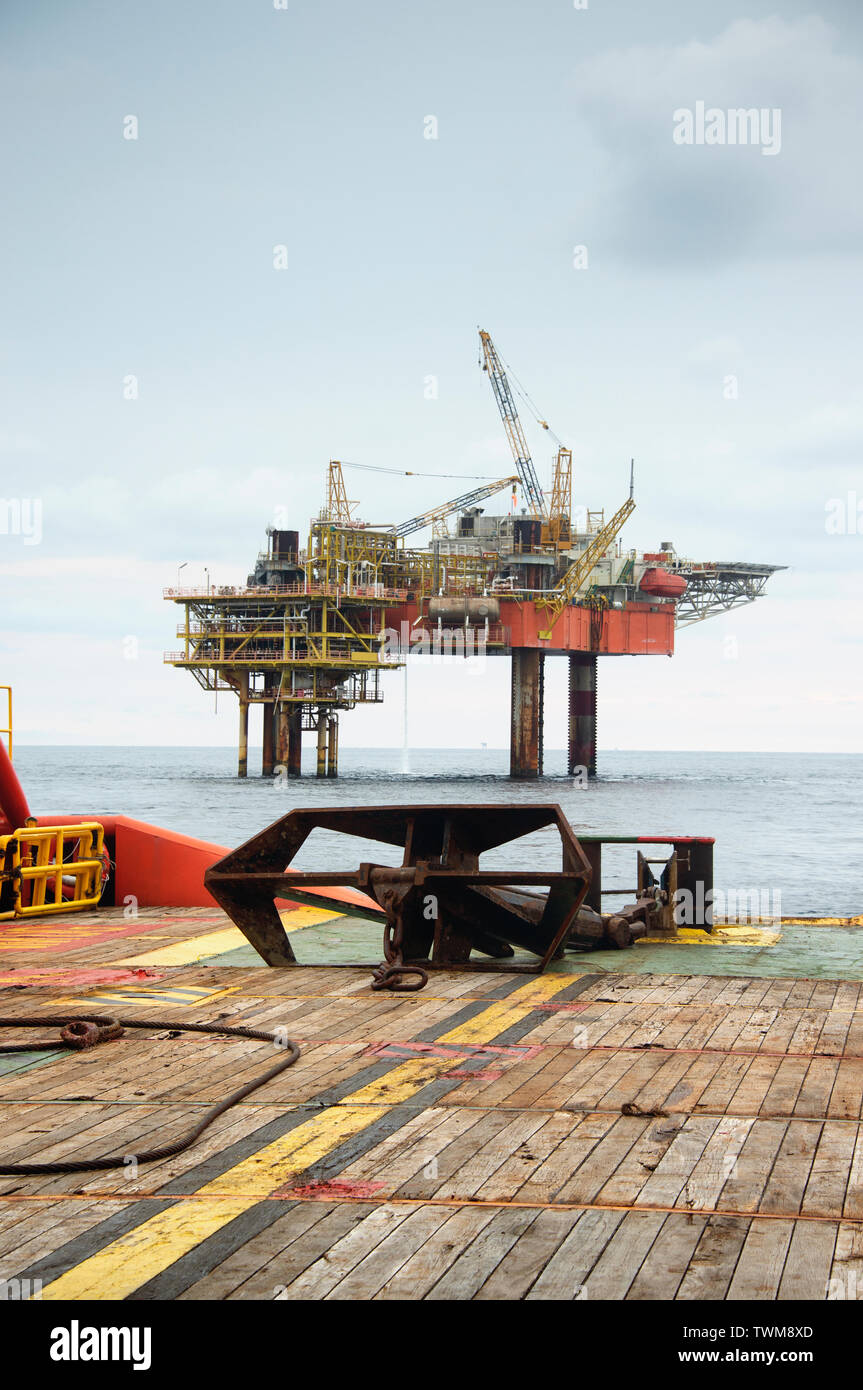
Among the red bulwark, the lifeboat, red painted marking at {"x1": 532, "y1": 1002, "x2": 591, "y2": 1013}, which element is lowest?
red painted marking at {"x1": 532, "y1": 1002, "x2": 591, "y2": 1013}

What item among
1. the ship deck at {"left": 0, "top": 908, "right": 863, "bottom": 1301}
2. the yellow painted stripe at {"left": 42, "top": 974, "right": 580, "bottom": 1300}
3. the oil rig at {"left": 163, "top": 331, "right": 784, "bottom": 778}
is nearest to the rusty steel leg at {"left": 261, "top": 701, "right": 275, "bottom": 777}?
the oil rig at {"left": 163, "top": 331, "right": 784, "bottom": 778}

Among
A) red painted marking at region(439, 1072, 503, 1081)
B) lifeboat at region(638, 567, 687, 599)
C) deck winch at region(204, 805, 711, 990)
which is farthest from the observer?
lifeboat at region(638, 567, 687, 599)

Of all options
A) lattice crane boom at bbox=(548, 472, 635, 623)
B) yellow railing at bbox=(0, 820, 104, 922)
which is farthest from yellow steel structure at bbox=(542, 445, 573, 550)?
yellow railing at bbox=(0, 820, 104, 922)

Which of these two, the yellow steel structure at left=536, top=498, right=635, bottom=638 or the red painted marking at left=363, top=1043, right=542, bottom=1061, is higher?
the yellow steel structure at left=536, top=498, right=635, bottom=638

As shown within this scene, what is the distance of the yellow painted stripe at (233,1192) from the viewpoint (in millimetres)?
4395

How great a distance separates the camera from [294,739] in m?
89.5

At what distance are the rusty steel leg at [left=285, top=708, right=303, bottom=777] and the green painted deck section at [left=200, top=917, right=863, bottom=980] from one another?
74719 millimetres

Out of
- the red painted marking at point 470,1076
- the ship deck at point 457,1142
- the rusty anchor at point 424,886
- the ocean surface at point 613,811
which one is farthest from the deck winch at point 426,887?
the ocean surface at point 613,811

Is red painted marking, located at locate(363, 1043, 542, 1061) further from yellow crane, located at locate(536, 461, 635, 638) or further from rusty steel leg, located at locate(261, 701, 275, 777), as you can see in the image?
rusty steel leg, located at locate(261, 701, 275, 777)

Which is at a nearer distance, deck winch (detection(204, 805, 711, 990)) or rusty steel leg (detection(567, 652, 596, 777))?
deck winch (detection(204, 805, 711, 990))

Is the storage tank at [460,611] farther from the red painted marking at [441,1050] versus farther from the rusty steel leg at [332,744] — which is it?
the red painted marking at [441,1050]

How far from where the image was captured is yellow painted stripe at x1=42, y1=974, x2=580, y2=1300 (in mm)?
4395

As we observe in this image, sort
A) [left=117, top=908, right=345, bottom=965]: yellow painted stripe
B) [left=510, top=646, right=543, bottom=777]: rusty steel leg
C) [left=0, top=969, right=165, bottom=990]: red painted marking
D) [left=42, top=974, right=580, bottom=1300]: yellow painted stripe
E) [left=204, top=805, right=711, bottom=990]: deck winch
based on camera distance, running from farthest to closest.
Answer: [left=510, top=646, right=543, bottom=777]: rusty steel leg < [left=117, top=908, right=345, bottom=965]: yellow painted stripe < [left=0, top=969, right=165, bottom=990]: red painted marking < [left=204, top=805, right=711, bottom=990]: deck winch < [left=42, top=974, right=580, bottom=1300]: yellow painted stripe

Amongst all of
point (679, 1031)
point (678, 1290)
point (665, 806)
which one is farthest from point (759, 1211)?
point (665, 806)
